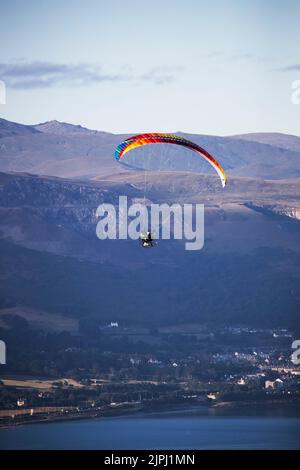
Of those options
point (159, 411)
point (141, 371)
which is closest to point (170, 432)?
point (159, 411)

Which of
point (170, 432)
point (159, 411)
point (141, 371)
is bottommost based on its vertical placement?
point (170, 432)

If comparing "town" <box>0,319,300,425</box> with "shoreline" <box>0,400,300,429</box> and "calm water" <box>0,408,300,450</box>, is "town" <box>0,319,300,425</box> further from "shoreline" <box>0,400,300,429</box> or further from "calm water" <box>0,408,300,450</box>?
"calm water" <box>0,408,300,450</box>

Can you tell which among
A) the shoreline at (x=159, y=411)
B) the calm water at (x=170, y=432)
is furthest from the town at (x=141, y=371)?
the calm water at (x=170, y=432)

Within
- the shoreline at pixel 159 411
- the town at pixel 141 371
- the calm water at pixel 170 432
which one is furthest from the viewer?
the town at pixel 141 371

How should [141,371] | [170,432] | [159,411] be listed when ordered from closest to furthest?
[170,432]
[159,411]
[141,371]

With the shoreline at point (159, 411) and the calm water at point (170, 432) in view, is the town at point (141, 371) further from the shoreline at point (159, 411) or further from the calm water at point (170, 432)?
the calm water at point (170, 432)

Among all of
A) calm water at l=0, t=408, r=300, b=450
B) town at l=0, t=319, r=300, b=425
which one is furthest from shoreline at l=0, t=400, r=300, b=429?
calm water at l=0, t=408, r=300, b=450

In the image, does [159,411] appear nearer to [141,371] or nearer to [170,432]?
[170,432]

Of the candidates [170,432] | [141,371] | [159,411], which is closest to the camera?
[170,432]

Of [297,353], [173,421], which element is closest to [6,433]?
[173,421]

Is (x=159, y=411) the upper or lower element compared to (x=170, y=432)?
upper
